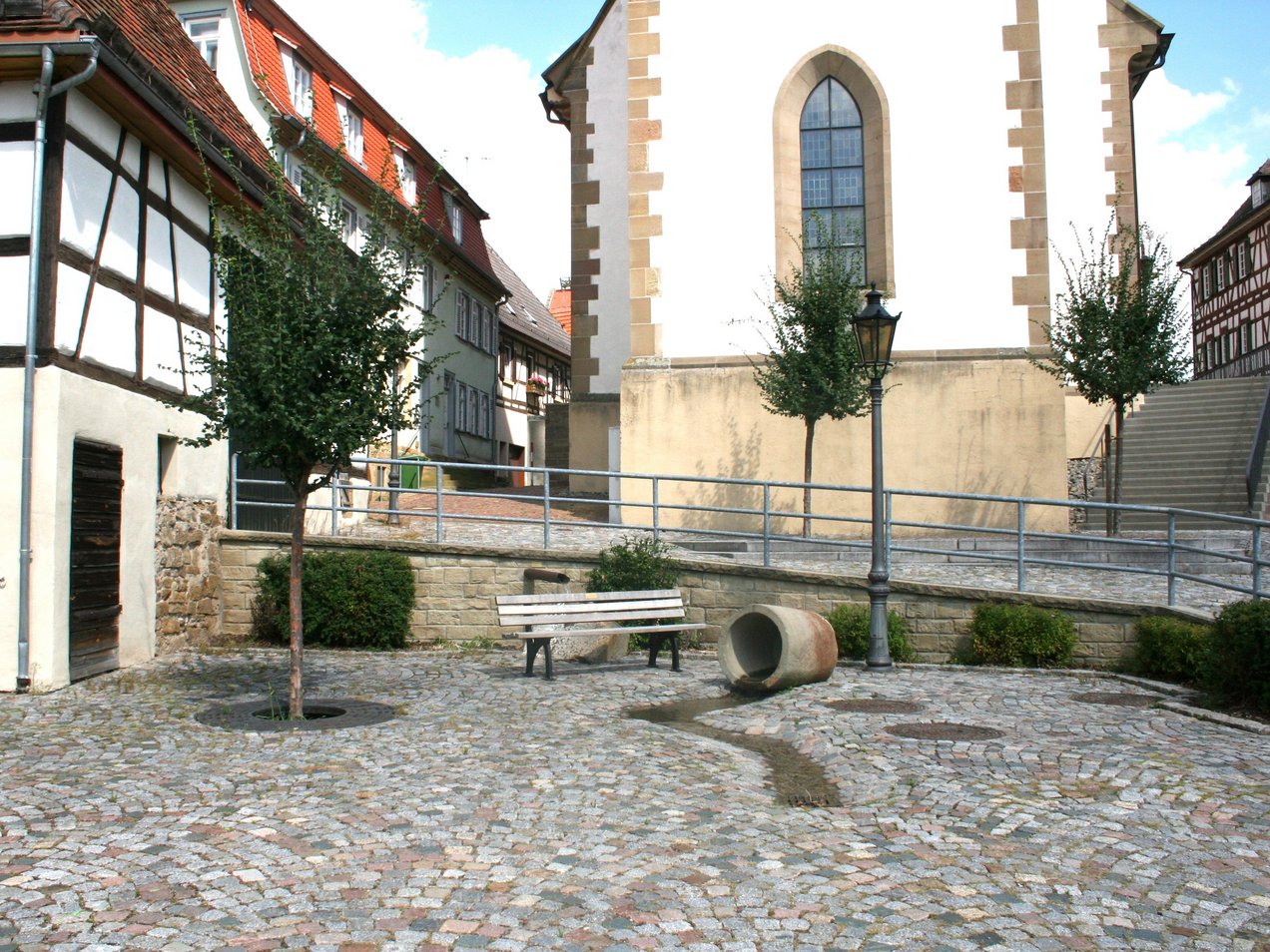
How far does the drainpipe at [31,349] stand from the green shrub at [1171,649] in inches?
372

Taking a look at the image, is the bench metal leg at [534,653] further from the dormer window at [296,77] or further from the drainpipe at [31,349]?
the dormer window at [296,77]

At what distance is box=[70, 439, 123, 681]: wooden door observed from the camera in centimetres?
1047

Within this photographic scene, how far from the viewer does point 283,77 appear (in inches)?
974

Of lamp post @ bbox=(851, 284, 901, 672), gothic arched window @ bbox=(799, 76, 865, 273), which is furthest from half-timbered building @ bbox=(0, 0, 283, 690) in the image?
gothic arched window @ bbox=(799, 76, 865, 273)

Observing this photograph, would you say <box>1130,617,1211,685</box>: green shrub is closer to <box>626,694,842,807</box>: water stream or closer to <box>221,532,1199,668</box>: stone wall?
<box>221,532,1199,668</box>: stone wall

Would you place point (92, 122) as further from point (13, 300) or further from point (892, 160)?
point (892, 160)

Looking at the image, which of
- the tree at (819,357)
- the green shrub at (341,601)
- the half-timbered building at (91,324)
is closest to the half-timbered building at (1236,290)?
the tree at (819,357)

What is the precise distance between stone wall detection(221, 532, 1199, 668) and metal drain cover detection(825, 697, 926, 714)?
272 centimetres

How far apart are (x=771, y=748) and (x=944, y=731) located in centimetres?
121

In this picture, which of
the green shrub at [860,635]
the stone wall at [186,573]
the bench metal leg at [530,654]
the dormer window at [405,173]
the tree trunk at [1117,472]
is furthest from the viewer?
the dormer window at [405,173]

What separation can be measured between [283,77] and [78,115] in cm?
1524

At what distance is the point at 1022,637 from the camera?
11.8 metres

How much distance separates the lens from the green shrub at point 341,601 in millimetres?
13039

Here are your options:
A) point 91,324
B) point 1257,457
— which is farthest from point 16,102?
point 1257,457
